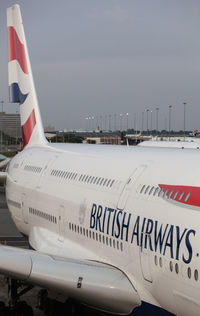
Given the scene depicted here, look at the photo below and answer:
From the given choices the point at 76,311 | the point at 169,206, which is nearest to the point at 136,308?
the point at 169,206

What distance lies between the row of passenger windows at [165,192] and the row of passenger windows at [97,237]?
122cm

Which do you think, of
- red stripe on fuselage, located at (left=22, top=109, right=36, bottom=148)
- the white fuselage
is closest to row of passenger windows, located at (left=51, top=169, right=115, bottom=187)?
the white fuselage

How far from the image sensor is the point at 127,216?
11461mm

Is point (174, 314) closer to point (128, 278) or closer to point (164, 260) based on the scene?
point (164, 260)

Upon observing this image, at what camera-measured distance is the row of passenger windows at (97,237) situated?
12.0 m

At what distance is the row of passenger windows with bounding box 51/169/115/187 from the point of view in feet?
43.8

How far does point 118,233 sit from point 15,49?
15341 mm

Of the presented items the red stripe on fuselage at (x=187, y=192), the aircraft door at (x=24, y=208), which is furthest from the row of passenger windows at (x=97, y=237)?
the aircraft door at (x=24, y=208)

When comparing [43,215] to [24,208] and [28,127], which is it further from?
[28,127]

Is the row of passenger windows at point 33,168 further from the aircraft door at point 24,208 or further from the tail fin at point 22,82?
the tail fin at point 22,82

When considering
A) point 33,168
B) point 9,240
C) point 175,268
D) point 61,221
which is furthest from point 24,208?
point 175,268

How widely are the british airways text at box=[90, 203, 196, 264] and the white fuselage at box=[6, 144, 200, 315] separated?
1cm

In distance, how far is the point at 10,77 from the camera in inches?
1016

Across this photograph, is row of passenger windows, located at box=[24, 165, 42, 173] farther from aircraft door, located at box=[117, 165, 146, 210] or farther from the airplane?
aircraft door, located at box=[117, 165, 146, 210]
